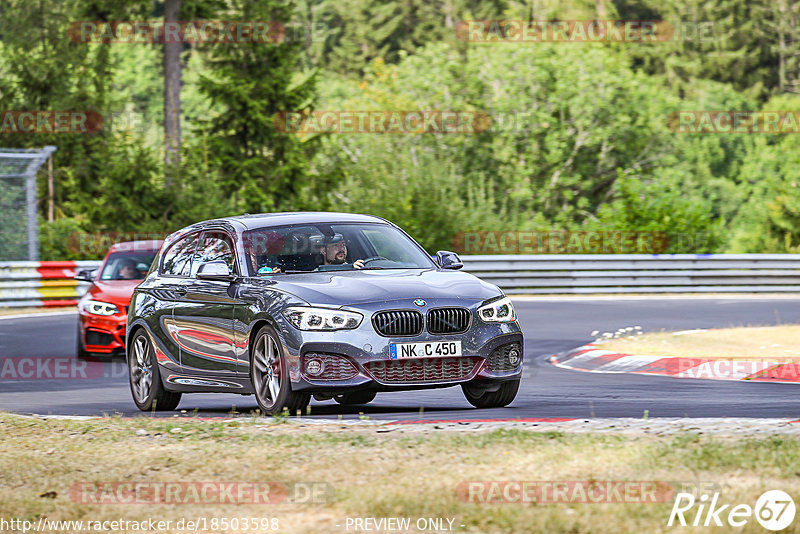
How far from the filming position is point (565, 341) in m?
19.5

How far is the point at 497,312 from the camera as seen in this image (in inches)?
425

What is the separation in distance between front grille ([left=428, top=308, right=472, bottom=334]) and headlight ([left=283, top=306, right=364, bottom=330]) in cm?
55

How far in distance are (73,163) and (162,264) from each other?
129ft

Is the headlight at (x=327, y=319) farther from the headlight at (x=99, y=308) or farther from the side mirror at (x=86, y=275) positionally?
the side mirror at (x=86, y=275)

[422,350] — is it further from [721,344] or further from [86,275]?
[86,275]

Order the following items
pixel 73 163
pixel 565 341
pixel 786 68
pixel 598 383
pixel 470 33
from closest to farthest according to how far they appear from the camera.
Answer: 1. pixel 598 383
2. pixel 565 341
3. pixel 73 163
4. pixel 470 33
5. pixel 786 68

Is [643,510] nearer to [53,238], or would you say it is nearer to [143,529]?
[143,529]

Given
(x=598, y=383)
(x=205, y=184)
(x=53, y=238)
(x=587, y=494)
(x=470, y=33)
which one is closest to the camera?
(x=587, y=494)

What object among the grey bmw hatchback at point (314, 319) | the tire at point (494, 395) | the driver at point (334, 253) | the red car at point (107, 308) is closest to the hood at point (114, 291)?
the red car at point (107, 308)

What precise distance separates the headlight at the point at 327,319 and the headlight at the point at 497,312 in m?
1.00

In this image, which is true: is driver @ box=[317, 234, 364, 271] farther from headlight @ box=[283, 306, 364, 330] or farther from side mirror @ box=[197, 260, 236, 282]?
headlight @ box=[283, 306, 364, 330]

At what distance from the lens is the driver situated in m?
11.4

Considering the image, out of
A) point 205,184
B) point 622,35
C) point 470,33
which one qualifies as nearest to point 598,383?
point 205,184

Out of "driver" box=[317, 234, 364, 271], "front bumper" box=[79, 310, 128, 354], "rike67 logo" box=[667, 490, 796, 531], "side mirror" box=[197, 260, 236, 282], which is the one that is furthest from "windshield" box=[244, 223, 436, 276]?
"front bumper" box=[79, 310, 128, 354]
